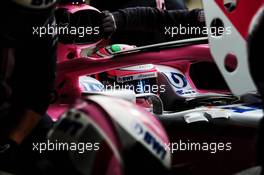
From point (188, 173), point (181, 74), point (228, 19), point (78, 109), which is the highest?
point (228, 19)

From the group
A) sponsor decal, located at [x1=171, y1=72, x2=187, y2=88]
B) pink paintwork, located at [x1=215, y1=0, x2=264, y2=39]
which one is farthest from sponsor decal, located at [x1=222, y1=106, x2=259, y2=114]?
sponsor decal, located at [x1=171, y1=72, x2=187, y2=88]

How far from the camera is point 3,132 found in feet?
3.40

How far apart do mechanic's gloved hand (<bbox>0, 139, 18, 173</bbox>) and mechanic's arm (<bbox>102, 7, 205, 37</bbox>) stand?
580 mm

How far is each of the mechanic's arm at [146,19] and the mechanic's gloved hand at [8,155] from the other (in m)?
0.58

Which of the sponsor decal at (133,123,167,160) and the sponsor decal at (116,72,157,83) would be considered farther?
the sponsor decal at (116,72,157,83)

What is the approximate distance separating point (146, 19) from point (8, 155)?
71 cm

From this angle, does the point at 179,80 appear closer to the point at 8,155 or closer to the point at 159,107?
the point at 159,107

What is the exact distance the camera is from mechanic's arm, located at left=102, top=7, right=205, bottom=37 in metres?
1.58

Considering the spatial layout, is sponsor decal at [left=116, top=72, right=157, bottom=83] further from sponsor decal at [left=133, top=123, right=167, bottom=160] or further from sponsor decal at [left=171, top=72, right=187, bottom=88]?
sponsor decal at [left=133, top=123, right=167, bottom=160]

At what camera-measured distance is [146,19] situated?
1653 mm

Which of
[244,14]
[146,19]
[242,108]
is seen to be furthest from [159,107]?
[244,14]

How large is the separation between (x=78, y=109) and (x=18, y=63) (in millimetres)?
233

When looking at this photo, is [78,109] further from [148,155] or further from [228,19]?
[228,19]

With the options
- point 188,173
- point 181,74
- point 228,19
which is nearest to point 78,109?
point 228,19
